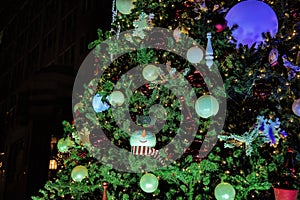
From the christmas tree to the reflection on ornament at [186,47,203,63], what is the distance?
16 mm

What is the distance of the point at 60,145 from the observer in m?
7.14

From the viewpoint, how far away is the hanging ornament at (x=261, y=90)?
6.26 m

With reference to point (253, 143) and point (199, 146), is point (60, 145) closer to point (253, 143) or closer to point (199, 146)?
point (199, 146)

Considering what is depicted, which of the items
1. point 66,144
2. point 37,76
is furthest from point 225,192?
point 37,76

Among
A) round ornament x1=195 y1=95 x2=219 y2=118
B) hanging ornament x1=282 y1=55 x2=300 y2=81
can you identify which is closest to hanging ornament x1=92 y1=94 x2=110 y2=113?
round ornament x1=195 y1=95 x2=219 y2=118

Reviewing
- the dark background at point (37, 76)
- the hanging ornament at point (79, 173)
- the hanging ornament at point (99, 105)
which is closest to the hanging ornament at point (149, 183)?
the hanging ornament at point (79, 173)

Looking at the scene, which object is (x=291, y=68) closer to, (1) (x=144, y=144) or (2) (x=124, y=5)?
(1) (x=144, y=144)

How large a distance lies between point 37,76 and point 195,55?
8.63 meters

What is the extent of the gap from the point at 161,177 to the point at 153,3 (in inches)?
124

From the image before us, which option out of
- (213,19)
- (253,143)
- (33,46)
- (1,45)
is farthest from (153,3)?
(1,45)

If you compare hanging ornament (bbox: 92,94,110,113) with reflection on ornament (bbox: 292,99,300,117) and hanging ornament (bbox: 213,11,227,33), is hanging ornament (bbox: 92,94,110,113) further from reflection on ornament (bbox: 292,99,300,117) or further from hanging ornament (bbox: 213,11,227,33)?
reflection on ornament (bbox: 292,99,300,117)

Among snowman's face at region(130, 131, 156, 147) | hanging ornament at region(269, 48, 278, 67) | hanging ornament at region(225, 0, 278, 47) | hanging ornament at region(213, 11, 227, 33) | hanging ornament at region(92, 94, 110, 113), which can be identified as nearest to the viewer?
hanging ornament at region(225, 0, 278, 47)

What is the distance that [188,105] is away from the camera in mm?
6582

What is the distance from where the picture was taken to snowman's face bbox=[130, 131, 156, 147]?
247 inches
